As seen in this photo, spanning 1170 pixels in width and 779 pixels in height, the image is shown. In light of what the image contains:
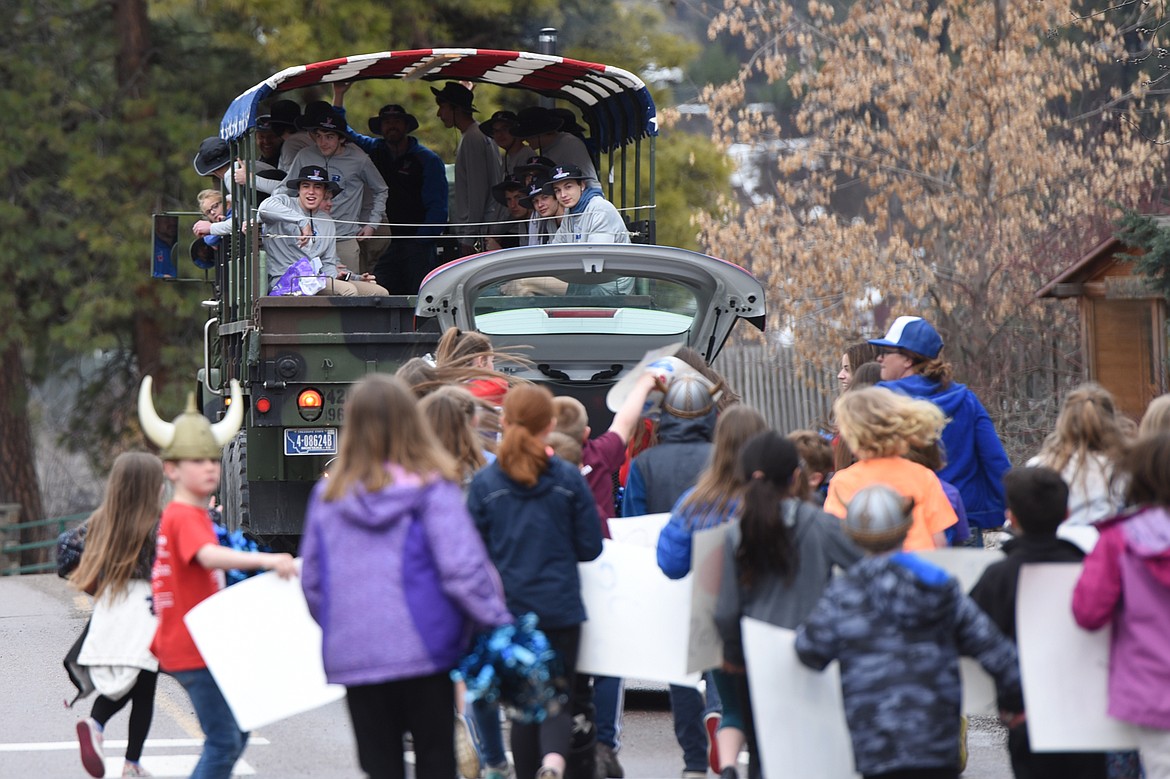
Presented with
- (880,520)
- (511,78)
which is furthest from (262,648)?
(511,78)

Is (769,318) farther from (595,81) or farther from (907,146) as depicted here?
(595,81)

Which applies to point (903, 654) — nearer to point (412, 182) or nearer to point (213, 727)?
point (213, 727)

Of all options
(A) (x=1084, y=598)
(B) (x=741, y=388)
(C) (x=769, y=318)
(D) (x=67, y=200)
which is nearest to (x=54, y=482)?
(D) (x=67, y=200)

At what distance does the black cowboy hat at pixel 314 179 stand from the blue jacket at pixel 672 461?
497cm

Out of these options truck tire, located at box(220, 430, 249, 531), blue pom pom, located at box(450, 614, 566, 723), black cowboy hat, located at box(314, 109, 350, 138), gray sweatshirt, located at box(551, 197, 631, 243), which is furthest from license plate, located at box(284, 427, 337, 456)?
blue pom pom, located at box(450, 614, 566, 723)

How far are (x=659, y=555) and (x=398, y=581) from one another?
55.1 inches

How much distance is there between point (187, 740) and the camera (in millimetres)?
8281

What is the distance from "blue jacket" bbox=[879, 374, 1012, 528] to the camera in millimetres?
7719

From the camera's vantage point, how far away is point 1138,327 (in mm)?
16031

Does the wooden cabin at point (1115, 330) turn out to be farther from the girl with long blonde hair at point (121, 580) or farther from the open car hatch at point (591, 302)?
the girl with long blonde hair at point (121, 580)

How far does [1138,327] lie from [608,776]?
1083 cm

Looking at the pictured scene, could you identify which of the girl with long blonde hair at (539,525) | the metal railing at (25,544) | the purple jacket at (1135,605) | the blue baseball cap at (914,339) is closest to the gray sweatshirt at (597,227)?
the blue baseball cap at (914,339)

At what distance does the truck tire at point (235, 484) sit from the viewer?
36.6 feet

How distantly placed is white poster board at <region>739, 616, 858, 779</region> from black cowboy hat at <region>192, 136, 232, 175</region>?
27.3 feet
